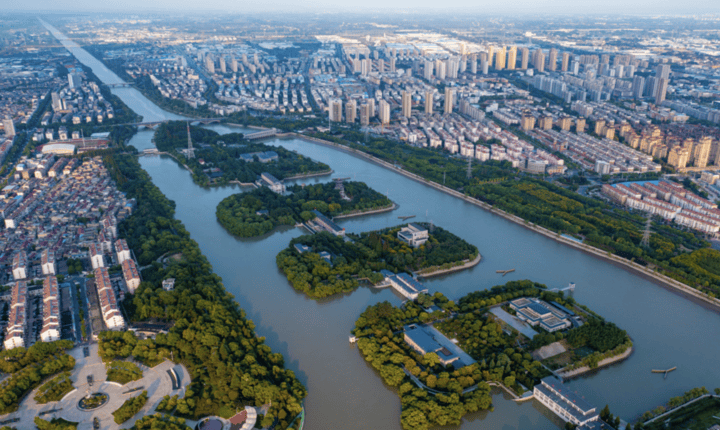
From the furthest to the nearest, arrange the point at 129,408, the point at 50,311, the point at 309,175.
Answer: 1. the point at 309,175
2. the point at 50,311
3. the point at 129,408

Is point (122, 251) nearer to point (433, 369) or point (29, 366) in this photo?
point (29, 366)

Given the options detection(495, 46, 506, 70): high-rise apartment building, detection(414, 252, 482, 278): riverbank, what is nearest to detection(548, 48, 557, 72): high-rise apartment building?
detection(495, 46, 506, 70): high-rise apartment building

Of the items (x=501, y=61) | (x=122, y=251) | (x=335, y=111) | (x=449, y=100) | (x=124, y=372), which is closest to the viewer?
(x=124, y=372)

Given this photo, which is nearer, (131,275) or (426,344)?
(426,344)

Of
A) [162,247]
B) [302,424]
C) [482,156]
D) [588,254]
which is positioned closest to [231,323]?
[302,424]

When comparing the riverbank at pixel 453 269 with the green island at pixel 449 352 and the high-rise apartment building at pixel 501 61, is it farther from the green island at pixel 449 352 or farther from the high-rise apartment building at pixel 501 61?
the high-rise apartment building at pixel 501 61

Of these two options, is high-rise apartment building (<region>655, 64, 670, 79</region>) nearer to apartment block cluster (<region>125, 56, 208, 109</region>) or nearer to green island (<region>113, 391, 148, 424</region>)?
apartment block cluster (<region>125, 56, 208, 109</region>)

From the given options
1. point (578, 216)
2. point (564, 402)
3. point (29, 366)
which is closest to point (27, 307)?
point (29, 366)

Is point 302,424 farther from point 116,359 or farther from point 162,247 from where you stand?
point 162,247
